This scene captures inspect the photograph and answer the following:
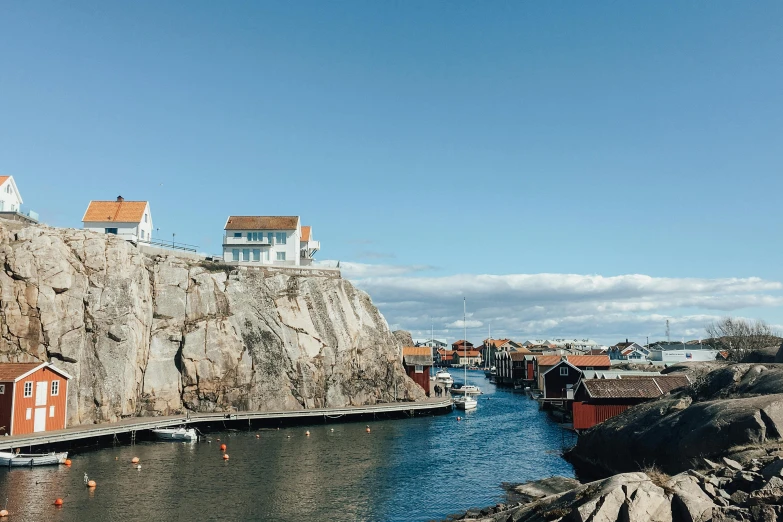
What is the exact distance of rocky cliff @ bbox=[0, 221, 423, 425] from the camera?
201 feet

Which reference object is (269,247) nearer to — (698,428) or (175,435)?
(175,435)

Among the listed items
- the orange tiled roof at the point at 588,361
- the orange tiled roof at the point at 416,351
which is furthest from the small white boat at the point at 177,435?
the orange tiled roof at the point at 588,361

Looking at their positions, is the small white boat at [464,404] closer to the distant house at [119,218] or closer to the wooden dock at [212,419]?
the wooden dock at [212,419]

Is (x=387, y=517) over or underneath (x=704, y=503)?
underneath

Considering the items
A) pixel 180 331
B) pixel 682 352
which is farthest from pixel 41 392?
pixel 682 352

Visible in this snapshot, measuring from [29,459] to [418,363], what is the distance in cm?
5964

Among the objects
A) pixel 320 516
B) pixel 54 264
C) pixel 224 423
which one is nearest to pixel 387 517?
pixel 320 516

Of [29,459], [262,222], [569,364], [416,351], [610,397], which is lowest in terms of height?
[29,459]

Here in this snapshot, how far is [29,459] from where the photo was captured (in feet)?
153

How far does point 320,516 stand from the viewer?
36594 millimetres

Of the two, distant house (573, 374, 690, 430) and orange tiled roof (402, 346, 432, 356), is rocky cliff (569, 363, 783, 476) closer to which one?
distant house (573, 374, 690, 430)

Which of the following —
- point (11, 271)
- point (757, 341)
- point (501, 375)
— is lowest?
point (501, 375)

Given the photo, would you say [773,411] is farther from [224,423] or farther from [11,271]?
[11,271]

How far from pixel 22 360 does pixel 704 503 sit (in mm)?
60594
